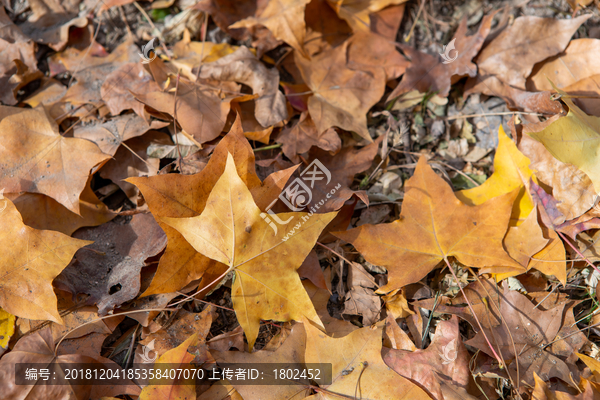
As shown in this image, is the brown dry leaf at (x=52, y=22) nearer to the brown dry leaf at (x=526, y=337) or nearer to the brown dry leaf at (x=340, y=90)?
the brown dry leaf at (x=340, y=90)

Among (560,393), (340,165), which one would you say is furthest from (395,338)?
(340,165)

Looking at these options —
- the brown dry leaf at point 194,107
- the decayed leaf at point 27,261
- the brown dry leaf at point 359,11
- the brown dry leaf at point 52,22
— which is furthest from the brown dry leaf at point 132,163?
the brown dry leaf at point 359,11

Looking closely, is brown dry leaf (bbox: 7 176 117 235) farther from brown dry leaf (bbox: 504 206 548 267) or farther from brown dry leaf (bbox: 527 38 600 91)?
brown dry leaf (bbox: 527 38 600 91)

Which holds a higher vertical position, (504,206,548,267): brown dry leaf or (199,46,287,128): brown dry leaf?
(199,46,287,128): brown dry leaf

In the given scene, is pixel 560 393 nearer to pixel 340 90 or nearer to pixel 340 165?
pixel 340 165

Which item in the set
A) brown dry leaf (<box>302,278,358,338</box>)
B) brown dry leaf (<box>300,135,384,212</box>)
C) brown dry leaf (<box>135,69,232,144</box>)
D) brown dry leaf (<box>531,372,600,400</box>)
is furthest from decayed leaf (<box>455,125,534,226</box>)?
brown dry leaf (<box>135,69,232,144</box>)

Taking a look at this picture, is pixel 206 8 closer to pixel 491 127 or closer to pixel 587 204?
pixel 491 127
